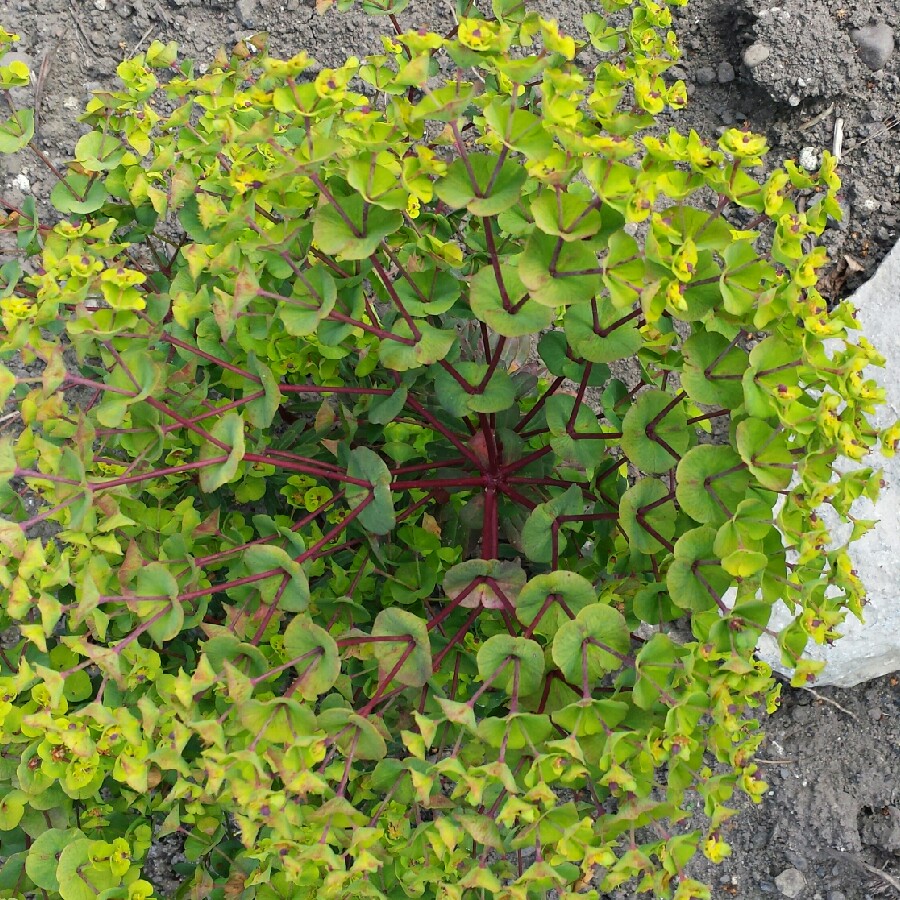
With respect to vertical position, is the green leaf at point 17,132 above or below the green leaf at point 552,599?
above

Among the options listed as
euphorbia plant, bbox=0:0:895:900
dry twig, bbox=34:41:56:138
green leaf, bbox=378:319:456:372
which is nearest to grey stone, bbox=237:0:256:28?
dry twig, bbox=34:41:56:138

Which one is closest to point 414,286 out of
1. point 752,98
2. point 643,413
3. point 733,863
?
point 643,413

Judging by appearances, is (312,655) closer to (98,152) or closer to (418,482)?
(418,482)

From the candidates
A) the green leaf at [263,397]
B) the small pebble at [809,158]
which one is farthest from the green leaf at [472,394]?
the small pebble at [809,158]

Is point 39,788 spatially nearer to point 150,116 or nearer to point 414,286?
A: point 414,286

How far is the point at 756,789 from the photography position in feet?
3.55

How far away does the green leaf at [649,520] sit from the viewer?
1286 millimetres

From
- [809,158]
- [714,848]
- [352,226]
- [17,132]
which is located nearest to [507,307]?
[352,226]

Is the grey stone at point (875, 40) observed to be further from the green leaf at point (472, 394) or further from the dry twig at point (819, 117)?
the green leaf at point (472, 394)

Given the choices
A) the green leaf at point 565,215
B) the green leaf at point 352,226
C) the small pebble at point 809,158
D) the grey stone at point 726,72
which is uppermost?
the green leaf at point 565,215

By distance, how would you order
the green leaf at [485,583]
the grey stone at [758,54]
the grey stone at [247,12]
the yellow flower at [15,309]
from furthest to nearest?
1. the grey stone at [247,12]
2. the grey stone at [758,54]
3. the green leaf at [485,583]
4. the yellow flower at [15,309]

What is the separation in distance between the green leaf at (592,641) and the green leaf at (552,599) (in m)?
0.06

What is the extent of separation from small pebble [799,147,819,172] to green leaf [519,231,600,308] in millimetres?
1441

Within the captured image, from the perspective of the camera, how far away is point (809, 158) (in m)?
2.28
